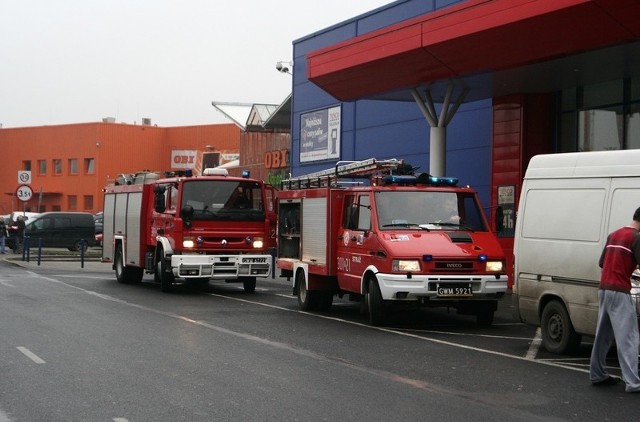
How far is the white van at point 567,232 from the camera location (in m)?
11.9

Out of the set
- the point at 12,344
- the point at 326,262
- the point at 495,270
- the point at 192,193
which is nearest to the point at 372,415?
the point at 12,344

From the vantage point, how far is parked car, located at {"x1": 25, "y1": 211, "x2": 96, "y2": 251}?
46.3 metres

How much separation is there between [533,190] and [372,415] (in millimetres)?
5530

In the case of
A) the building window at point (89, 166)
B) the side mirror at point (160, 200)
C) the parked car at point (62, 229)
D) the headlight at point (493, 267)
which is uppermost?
the building window at point (89, 166)

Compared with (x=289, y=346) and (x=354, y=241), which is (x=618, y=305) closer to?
(x=289, y=346)

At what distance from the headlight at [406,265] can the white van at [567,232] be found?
2.06 m

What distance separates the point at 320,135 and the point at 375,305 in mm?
21761

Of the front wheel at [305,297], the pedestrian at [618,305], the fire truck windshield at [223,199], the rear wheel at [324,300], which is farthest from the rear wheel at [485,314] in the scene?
the fire truck windshield at [223,199]

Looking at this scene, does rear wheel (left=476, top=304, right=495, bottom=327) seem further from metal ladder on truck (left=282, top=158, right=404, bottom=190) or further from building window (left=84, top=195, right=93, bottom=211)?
building window (left=84, top=195, right=93, bottom=211)

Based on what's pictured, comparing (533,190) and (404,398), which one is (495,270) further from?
(404,398)

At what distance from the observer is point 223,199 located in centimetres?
2273

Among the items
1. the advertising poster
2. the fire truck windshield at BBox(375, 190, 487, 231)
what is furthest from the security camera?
the fire truck windshield at BBox(375, 190, 487, 231)

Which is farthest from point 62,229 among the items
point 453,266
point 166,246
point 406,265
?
point 453,266

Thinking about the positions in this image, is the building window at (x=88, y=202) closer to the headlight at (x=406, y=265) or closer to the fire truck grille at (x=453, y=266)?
the headlight at (x=406, y=265)
